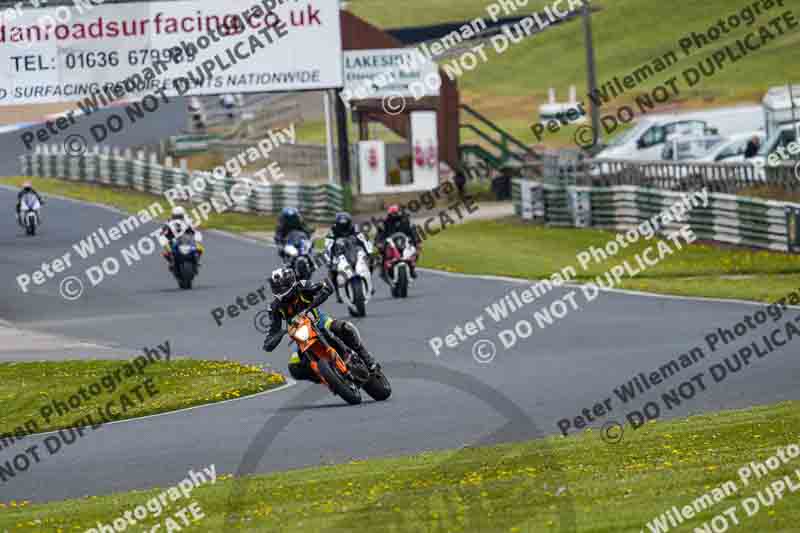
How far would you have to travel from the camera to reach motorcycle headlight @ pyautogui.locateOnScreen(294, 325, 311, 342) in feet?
49.8

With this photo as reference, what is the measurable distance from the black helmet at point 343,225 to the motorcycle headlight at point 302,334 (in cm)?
781

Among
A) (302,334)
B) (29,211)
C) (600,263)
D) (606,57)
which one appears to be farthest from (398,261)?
(606,57)

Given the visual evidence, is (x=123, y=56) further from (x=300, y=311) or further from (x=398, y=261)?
(x=300, y=311)

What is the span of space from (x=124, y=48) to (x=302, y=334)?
2545cm

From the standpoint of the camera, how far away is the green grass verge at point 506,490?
9.31m

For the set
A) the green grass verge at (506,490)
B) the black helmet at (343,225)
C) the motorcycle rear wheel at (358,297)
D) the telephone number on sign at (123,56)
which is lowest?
the motorcycle rear wheel at (358,297)

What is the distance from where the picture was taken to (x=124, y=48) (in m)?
39.3

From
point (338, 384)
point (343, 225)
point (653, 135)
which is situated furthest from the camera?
point (653, 135)

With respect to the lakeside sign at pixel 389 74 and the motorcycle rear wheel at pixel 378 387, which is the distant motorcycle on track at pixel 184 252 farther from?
the lakeside sign at pixel 389 74

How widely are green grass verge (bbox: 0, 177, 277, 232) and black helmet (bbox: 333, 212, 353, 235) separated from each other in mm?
18440

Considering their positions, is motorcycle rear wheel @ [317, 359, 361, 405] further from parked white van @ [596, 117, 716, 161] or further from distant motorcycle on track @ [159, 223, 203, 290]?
parked white van @ [596, 117, 716, 161]

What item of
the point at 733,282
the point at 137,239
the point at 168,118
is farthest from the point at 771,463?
the point at 168,118

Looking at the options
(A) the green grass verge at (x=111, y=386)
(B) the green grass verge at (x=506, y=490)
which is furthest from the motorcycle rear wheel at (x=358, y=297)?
(B) the green grass verge at (x=506, y=490)

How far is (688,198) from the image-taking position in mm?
33625
